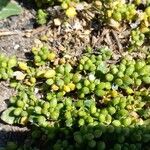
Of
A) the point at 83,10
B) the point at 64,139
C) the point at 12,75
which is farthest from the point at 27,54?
the point at 64,139

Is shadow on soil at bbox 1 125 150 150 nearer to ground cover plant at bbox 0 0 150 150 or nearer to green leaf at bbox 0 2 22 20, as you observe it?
ground cover plant at bbox 0 0 150 150

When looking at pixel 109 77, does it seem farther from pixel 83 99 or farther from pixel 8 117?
pixel 8 117

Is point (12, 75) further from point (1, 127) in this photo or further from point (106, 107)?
point (106, 107)

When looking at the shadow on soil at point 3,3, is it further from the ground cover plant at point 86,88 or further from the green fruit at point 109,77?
the green fruit at point 109,77

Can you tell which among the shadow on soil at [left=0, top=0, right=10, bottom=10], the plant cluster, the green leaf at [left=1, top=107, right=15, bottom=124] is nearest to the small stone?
the plant cluster

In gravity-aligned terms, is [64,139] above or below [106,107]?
below

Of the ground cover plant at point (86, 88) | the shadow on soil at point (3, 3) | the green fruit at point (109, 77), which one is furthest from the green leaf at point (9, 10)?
the green fruit at point (109, 77)

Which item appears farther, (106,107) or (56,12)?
(56,12)
